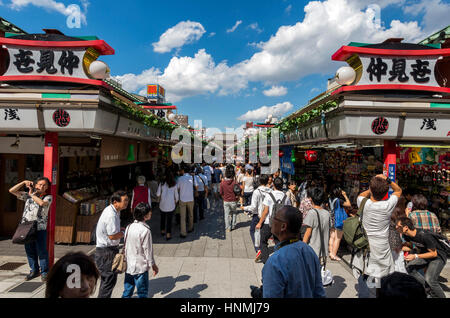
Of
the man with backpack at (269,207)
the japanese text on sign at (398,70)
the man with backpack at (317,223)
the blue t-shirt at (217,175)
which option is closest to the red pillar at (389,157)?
the japanese text on sign at (398,70)

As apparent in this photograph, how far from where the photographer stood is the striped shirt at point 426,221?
4340 mm

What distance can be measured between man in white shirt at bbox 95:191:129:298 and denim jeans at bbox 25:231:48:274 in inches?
86.2

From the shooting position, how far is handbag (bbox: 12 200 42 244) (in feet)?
15.9

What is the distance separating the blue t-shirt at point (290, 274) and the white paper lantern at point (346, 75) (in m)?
4.74

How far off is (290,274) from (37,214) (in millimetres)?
5288

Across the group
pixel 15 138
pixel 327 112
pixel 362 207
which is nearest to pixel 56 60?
pixel 15 138

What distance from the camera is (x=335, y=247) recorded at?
6.28m

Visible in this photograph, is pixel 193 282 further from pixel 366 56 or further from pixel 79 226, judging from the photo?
pixel 366 56

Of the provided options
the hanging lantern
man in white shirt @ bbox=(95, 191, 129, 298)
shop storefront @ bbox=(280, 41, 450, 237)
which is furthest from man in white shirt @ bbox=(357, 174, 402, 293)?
the hanging lantern

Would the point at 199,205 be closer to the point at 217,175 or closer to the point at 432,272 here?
the point at 217,175

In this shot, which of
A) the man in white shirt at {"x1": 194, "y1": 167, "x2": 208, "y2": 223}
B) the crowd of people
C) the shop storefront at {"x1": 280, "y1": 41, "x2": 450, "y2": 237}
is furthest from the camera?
the man in white shirt at {"x1": 194, "y1": 167, "x2": 208, "y2": 223}

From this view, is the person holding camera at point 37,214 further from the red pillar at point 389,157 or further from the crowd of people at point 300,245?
the red pillar at point 389,157

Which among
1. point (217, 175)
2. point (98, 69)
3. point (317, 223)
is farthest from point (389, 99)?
point (217, 175)

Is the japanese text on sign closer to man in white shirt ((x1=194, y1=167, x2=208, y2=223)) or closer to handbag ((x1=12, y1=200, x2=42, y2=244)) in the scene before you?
man in white shirt ((x1=194, y1=167, x2=208, y2=223))
